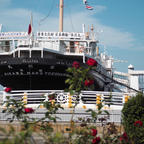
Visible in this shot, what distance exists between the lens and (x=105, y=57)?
4422 centimetres

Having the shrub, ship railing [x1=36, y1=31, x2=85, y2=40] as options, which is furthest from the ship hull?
the shrub

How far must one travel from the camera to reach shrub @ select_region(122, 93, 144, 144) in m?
6.29

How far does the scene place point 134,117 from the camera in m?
6.44

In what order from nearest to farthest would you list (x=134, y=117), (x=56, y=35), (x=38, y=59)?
(x=134, y=117), (x=38, y=59), (x=56, y=35)

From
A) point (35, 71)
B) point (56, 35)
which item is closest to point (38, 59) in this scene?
point (35, 71)

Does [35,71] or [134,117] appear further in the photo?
[35,71]

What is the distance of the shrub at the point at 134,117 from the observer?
20.6 feet

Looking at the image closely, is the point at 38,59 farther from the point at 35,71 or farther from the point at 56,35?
the point at 56,35

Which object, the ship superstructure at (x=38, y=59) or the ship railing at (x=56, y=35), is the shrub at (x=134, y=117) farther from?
the ship railing at (x=56, y=35)

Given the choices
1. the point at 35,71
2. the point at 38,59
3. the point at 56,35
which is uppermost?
the point at 56,35

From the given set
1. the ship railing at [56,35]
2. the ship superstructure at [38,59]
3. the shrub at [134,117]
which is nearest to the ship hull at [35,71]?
the ship superstructure at [38,59]

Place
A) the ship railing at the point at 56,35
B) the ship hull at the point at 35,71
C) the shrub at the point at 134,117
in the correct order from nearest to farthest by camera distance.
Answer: the shrub at the point at 134,117 < the ship hull at the point at 35,71 < the ship railing at the point at 56,35

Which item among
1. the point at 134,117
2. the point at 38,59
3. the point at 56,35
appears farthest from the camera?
the point at 56,35

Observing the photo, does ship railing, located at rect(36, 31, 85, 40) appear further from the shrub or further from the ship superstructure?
the shrub
